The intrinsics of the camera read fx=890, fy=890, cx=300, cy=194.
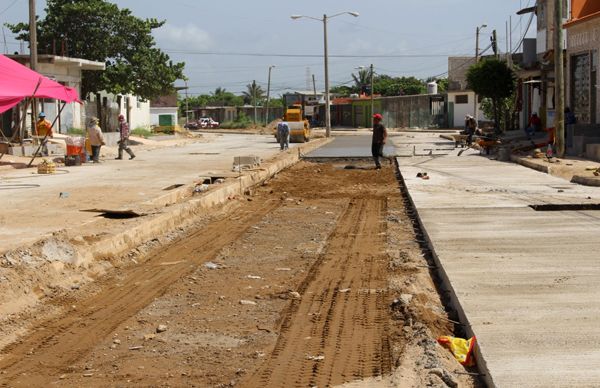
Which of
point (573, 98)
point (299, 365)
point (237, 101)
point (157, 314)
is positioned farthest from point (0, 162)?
point (237, 101)

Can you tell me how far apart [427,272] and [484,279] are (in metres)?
1.18

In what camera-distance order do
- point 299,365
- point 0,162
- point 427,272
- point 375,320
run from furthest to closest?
point 0,162
point 427,272
point 375,320
point 299,365

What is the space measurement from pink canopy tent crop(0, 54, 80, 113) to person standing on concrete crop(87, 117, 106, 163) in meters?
1.42

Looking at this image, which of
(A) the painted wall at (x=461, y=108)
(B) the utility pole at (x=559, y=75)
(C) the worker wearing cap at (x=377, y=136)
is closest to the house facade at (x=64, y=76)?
(C) the worker wearing cap at (x=377, y=136)

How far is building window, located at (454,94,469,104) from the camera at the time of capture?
79.6 metres

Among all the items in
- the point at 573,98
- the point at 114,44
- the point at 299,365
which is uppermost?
the point at 114,44

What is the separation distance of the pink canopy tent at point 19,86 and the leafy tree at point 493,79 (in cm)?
2372

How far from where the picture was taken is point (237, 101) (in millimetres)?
157875

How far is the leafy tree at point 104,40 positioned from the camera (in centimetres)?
4978

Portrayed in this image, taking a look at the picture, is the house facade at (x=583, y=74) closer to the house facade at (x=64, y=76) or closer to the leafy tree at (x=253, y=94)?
the house facade at (x=64, y=76)

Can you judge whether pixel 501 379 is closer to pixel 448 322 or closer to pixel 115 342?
pixel 448 322

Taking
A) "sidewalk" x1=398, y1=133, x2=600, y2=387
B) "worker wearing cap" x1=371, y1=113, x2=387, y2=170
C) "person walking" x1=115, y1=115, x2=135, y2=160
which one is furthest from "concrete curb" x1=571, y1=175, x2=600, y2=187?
"person walking" x1=115, y1=115, x2=135, y2=160

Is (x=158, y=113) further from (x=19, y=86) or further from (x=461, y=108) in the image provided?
(x=19, y=86)

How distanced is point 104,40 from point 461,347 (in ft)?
152
